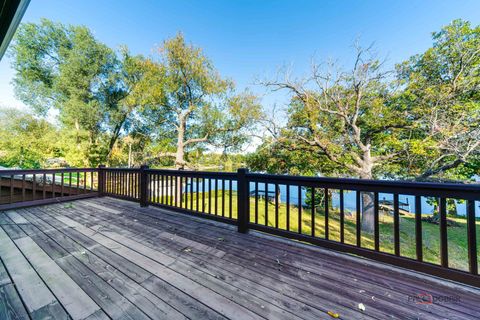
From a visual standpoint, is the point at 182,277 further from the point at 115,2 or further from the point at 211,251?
the point at 115,2

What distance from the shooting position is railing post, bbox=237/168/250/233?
265 cm

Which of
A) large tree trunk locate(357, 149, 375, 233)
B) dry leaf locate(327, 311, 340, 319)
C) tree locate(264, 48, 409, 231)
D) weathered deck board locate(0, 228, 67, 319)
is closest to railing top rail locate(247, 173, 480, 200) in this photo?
dry leaf locate(327, 311, 340, 319)

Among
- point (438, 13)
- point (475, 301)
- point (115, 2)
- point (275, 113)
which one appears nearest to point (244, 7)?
point (275, 113)

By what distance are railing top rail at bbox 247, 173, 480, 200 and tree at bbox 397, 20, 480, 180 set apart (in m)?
5.75

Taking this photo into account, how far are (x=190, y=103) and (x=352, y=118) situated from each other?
28.7 ft

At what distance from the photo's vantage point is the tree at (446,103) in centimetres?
566

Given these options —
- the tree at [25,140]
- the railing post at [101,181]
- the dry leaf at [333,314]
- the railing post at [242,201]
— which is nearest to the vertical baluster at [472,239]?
the dry leaf at [333,314]

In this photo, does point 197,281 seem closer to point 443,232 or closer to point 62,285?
point 62,285

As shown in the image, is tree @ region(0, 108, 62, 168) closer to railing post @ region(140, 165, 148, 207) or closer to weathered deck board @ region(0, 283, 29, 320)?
railing post @ region(140, 165, 148, 207)

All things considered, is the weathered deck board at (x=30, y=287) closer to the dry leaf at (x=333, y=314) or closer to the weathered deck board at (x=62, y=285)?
the weathered deck board at (x=62, y=285)

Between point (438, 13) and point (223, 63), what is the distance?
9061 mm

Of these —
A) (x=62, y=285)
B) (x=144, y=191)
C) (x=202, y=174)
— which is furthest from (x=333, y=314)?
(x=144, y=191)

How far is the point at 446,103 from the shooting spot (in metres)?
6.28

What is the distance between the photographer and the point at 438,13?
6199 millimetres
